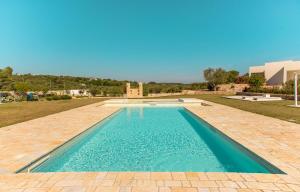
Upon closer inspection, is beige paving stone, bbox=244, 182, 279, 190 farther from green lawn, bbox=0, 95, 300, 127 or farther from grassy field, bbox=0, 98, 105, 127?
grassy field, bbox=0, 98, 105, 127

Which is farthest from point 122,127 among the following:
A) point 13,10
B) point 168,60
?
point 168,60

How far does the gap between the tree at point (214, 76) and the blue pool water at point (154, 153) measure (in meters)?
26.1

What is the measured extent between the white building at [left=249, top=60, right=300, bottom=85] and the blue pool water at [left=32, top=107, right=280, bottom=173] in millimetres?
27312

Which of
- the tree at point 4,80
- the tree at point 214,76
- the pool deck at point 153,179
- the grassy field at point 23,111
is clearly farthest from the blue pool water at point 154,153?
the tree at point 4,80

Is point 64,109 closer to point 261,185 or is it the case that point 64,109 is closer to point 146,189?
point 146,189

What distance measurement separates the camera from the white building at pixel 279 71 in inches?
1125

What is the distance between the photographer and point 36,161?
11.2 feet

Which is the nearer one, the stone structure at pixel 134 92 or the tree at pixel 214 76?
the stone structure at pixel 134 92

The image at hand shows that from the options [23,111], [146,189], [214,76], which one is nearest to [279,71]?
[214,76]

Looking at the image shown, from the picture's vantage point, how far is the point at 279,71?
3034cm

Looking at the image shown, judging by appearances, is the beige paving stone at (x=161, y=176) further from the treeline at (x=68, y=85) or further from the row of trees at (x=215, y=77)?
the row of trees at (x=215, y=77)

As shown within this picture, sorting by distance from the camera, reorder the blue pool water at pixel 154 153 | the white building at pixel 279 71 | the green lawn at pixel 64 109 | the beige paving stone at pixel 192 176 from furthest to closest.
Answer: the white building at pixel 279 71, the green lawn at pixel 64 109, the blue pool water at pixel 154 153, the beige paving stone at pixel 192 176

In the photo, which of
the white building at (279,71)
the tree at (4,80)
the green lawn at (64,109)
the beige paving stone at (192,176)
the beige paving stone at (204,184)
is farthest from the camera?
the white building at (279,71)

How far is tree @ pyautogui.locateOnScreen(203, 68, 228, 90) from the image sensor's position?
31.1 m
